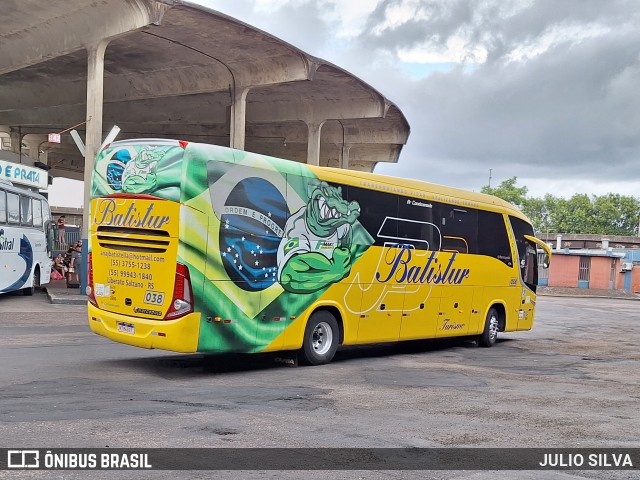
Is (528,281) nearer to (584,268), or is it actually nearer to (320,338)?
(320,338)

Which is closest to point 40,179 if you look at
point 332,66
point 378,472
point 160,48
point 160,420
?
point 160,48

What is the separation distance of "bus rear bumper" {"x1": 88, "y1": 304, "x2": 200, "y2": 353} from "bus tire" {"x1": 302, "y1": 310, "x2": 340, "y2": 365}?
7.89ft

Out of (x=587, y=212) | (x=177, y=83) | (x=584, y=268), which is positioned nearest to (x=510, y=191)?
(x=587, y=212)

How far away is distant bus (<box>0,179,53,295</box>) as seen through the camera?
2089 centimetres

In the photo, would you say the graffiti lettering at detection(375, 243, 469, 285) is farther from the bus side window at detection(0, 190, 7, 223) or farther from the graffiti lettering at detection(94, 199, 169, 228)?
the bus side window at detection(0, 190, 7, 223)

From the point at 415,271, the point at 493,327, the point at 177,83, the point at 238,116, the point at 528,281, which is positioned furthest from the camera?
the point at 177,83

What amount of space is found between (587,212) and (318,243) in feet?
411

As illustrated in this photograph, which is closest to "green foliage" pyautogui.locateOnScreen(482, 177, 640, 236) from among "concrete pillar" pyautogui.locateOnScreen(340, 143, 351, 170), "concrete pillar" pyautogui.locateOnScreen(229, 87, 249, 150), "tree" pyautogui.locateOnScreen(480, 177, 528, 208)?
"tree" pyautogui.locateOnScreen(480, 177, 528, 208)

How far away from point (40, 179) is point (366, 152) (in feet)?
78.9

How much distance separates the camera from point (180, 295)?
10.2 meters

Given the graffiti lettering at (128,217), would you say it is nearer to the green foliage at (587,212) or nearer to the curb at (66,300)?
the curb at (66,300)

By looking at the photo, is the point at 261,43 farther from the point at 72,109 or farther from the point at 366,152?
the point at 366,152

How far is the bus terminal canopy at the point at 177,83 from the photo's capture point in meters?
23.9

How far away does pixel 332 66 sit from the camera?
93.5 ft
